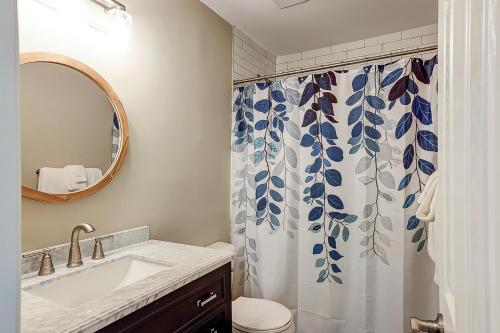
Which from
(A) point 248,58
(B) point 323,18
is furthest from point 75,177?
(B) point 323,18

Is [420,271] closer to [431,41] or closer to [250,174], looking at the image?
[250,174]

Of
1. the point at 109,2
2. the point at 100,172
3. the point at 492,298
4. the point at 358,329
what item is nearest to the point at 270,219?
the point at 358,329

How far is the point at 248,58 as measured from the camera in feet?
8.53

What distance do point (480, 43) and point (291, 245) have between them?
1958mm

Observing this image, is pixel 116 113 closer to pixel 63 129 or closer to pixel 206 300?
pixel 63 129

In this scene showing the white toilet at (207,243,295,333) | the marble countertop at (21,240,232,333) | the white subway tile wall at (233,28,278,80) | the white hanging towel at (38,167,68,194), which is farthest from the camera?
the white subway tile wall at (233,28,278,80)

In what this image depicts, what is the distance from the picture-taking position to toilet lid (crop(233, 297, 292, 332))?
164 centimetres

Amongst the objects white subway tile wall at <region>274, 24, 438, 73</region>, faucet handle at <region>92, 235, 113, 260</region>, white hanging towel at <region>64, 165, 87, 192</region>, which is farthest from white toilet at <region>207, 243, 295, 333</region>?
white subway tile wall at <region>274, 24, 438, 73</region>

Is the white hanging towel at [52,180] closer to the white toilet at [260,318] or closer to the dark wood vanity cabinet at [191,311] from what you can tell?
the dark wood vanity cabinet at [191,311]

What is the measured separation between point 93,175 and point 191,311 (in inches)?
30.5

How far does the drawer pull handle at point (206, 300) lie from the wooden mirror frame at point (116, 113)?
2.32 feet

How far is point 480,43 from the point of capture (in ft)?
1.14

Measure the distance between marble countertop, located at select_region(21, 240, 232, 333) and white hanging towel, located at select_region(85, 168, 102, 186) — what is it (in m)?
0.35

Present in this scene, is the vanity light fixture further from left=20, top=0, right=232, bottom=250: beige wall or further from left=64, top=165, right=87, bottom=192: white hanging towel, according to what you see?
left=64, top=165, right=87, bottom=192: white hanging towel
